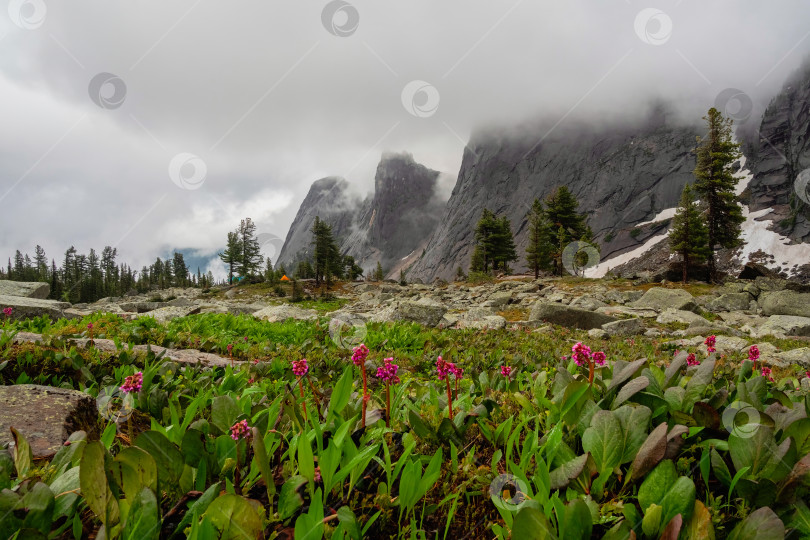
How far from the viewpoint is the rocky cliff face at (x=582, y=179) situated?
118750 millimetres

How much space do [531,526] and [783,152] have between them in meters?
138

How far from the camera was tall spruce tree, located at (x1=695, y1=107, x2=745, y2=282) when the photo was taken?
3416 centimetres

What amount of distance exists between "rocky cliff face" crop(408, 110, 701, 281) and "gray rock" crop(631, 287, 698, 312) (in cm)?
10078

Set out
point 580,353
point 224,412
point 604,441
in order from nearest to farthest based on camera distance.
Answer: point 604,441 → point 224,412 → point 580,353

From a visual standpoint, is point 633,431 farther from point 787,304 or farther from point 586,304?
point 787,304

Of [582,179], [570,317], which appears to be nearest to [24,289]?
[570,317]

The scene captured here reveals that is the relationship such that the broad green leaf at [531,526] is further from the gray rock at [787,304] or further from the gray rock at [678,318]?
the gray rock at [787,304]

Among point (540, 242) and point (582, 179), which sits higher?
point (582, 179)

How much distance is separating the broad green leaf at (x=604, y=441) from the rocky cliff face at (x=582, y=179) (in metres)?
122

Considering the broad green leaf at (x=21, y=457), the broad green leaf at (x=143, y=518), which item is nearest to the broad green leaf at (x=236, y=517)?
the broad green leaf at (x=143, y=518)

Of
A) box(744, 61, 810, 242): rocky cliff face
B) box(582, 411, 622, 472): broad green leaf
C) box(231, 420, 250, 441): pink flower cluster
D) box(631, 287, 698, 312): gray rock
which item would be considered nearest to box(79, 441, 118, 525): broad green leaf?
box(231, 420, 250, 441): pink flower cluster

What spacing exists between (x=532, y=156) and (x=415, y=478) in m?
183

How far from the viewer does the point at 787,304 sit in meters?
16.5

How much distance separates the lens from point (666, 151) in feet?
416
